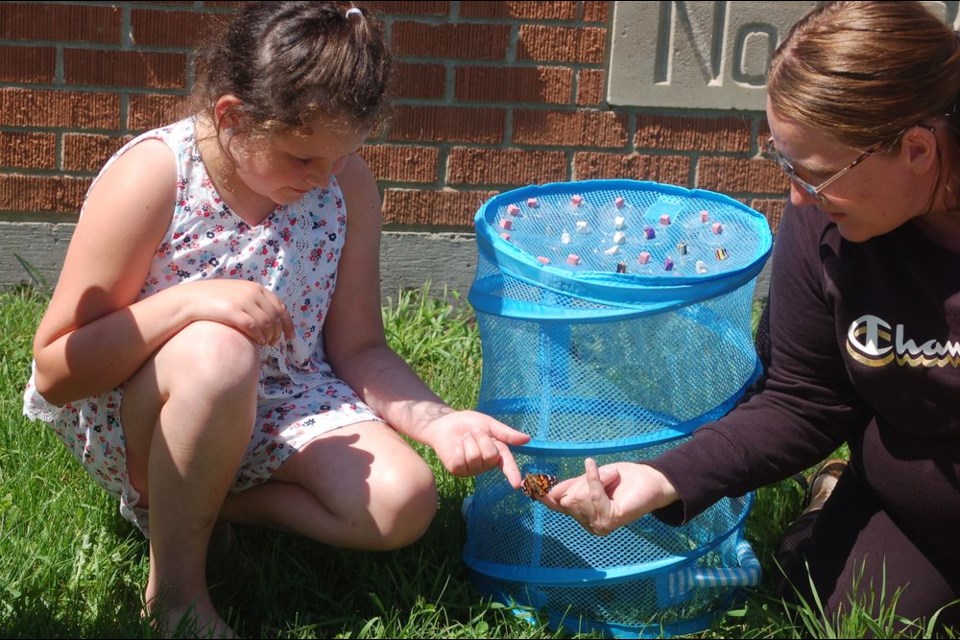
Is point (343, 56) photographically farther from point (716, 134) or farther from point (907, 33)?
point (716, 134)

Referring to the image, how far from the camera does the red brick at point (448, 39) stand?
356 centimetres

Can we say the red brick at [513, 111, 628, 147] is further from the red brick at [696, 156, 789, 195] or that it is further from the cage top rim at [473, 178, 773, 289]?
the cage top rim at [473, 178, 773, 289]

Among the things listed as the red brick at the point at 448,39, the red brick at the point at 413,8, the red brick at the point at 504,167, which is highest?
the red brick at the point at 413,8

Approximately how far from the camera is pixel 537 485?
2061 mm

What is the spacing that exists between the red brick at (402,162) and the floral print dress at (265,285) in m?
1.21

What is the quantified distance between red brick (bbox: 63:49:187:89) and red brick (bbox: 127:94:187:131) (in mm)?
35

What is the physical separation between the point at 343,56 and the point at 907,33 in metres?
0.95

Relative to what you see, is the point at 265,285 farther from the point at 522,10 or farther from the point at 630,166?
the point at 630,166

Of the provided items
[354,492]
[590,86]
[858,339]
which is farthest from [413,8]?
[858,339]

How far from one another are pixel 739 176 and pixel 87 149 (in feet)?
6.74

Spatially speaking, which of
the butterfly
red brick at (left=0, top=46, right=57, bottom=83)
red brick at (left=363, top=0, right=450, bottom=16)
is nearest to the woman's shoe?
the butterfly

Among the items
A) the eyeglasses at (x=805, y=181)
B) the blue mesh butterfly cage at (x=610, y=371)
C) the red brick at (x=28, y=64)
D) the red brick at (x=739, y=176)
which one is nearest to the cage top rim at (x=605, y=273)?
the blue mesh butterfly cage at (x=610, y=371)

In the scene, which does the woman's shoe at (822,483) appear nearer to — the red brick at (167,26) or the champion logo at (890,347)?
the champion logo at (890,347)

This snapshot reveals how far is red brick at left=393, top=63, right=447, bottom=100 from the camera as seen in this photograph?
11.8 ft
